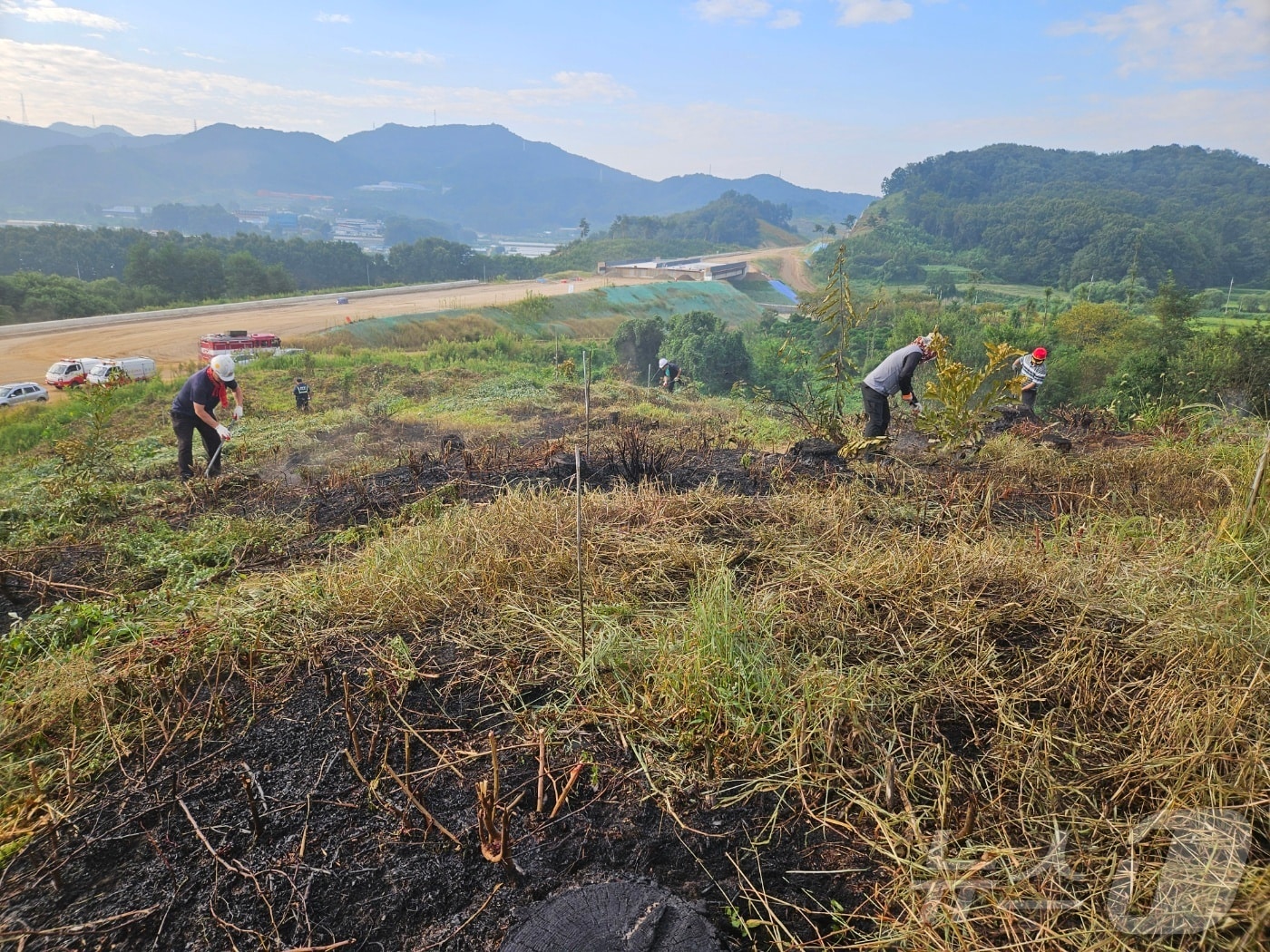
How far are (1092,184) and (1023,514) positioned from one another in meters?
79.2

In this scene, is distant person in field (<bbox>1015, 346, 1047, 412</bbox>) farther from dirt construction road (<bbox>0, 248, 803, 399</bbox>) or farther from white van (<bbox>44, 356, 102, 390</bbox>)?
white van (<bbox>44, 356, 102, 390</bbox>)

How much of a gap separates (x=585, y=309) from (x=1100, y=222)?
38.0m

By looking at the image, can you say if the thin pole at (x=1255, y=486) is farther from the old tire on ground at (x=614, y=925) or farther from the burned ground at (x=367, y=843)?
the old tire on ground at (x=614, y=925)

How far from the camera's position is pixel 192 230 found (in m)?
137

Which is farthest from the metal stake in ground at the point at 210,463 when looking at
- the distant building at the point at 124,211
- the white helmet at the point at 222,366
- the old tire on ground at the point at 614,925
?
the distant building at the point at 124,211

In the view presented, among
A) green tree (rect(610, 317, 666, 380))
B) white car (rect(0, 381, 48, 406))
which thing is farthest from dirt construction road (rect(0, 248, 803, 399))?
green tree (rect(610, 317, 666, 380))

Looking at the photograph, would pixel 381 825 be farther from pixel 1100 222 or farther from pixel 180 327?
pixel 1100 222

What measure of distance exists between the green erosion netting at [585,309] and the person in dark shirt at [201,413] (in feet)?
62.3

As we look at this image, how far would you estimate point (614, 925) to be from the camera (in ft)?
5.10

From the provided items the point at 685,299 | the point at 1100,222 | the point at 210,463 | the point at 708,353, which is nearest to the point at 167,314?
the point at 708,353

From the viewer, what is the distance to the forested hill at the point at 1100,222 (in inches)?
1698

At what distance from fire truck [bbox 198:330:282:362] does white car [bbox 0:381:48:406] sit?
4090 millimetres

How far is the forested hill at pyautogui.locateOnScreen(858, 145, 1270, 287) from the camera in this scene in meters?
43.1

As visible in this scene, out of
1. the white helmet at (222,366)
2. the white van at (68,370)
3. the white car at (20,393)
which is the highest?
the white helmet at (222,366)
